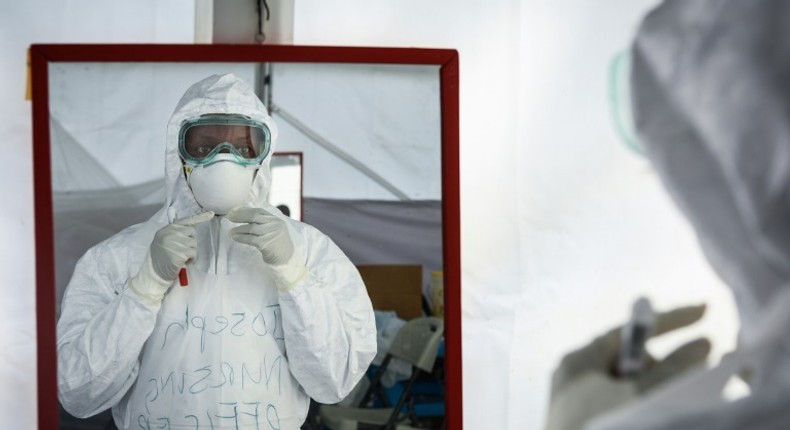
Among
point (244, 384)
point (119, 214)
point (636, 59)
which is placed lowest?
point (244, 384)

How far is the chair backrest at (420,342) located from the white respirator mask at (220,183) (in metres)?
0.39

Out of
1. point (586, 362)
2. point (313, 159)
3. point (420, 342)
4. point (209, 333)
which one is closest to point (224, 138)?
point (313, 159)

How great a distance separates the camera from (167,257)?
1573mm

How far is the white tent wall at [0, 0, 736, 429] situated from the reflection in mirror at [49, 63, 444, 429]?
102 millimetres

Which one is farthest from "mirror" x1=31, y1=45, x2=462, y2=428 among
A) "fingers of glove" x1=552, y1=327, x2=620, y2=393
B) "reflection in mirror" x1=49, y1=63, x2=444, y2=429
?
"fingers of glove" x1=552, y1=327, x2=620, y2=393

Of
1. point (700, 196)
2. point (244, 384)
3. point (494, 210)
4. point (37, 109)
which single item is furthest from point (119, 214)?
point (700, 196)

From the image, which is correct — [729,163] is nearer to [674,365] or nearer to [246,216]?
[674,365]

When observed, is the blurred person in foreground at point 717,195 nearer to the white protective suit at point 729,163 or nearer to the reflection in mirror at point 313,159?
the white protective suit at point 729,163

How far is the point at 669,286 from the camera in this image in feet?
5.84

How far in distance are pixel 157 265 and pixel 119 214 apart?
0.14 metres

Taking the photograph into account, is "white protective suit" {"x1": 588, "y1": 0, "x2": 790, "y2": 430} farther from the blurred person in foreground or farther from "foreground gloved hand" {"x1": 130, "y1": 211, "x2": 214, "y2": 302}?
"foreground gloved hand" {"x1": 130, "y1": 211, "x2": 214, "y2": 302}

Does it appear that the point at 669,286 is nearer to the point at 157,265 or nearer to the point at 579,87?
the point at 579,87

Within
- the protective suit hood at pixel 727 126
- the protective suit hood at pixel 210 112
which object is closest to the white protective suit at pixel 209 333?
the protective suit hood at pixel 210 112

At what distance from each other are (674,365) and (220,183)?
0.93 meters
